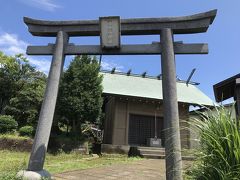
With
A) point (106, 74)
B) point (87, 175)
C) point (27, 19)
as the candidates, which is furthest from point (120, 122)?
point (27, 19)

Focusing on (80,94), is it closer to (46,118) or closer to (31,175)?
(46,118)

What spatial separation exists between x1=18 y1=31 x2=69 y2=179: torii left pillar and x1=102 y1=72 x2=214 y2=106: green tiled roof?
8966 mm

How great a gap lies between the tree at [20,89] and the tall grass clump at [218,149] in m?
13.0

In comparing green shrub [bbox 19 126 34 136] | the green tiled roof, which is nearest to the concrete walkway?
green shrub [bbox 19 126 34 136]

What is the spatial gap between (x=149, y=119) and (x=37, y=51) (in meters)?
11.2

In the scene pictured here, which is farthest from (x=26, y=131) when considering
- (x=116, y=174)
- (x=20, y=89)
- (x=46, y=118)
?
(x=46, y=118)

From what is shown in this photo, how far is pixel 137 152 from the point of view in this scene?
46.4ft

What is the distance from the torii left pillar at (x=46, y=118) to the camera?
20.6 feet

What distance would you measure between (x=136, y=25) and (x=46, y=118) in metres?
3.24

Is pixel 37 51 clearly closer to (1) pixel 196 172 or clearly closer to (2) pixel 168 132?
(2) pixel 168 132

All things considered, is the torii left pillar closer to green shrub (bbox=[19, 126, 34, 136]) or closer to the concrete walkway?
the concrete walkway

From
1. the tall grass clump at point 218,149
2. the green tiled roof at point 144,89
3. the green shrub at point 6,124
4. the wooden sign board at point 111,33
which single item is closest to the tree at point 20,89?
the green shrub at point 6,124

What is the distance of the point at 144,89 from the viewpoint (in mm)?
18578

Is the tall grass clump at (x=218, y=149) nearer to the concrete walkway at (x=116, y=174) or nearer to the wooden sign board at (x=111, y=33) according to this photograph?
the wooden sign board at (x=111, y=33)
